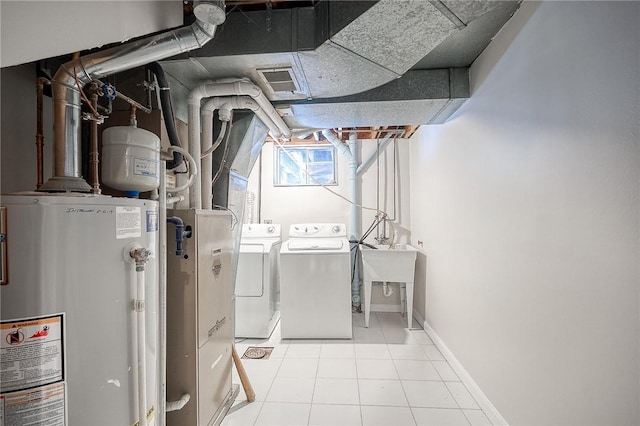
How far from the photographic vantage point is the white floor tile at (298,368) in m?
2.28

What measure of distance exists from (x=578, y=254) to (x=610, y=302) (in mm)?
193

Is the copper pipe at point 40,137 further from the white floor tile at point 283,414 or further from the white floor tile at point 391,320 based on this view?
the white floor tile at point 391,320

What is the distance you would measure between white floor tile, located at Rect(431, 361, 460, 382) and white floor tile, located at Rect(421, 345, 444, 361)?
69mm

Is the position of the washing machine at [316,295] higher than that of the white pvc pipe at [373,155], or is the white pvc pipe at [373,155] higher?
the white pvc pipe at [373,155]

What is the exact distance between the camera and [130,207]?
997mm

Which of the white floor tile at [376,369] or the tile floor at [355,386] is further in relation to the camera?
the white floor tile at [376,369]

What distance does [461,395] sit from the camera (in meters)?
1.97

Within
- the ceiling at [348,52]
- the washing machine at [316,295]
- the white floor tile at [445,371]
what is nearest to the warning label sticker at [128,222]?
the ceiling at [348,52]

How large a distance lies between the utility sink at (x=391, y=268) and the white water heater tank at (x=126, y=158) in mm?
2457

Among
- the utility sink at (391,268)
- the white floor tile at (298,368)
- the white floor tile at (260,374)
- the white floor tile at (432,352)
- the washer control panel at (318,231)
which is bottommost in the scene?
the white floor tile at (260,374)

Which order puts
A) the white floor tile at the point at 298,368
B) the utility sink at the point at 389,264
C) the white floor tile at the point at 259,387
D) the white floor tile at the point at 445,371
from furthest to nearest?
the utility sink at the point at 389,264 → the white floor tile at the point at 298,368 → the white floor tile at the point at 445,371 → the white floor tile at the point at 259,387

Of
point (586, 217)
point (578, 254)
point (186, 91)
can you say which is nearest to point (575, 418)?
point (578, 254)

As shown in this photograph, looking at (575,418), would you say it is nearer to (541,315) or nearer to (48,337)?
(541,315)

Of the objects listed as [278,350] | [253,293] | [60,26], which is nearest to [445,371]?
[278,350]
